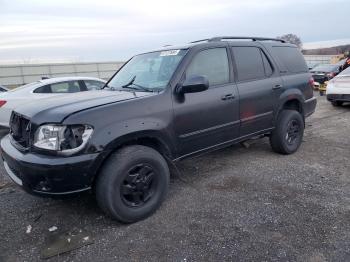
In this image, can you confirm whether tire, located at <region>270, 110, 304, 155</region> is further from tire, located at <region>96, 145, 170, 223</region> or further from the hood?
the hood

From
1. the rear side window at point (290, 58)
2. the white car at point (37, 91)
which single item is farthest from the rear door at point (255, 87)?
the white car at point (37, 91)

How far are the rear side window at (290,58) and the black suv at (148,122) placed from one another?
0.05m

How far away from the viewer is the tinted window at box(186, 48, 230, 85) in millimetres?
4191

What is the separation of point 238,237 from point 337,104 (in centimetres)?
897

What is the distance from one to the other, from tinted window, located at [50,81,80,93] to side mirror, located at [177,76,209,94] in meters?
4.80

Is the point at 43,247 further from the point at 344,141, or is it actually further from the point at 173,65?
the point at 344,141

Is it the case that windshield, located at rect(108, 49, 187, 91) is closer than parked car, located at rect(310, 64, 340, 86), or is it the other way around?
windshield, located at rect(108, 49, 187, 91)

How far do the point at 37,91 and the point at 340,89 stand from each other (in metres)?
8.31

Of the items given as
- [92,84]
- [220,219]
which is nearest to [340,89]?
[92,84]

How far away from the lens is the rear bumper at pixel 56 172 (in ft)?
10.1

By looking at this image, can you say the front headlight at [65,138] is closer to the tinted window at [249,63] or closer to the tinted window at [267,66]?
the tinted window at [249,63]

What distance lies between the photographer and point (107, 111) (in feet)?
10.9

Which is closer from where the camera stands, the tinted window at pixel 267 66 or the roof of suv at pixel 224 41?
the roof of suv at pixel 224 41

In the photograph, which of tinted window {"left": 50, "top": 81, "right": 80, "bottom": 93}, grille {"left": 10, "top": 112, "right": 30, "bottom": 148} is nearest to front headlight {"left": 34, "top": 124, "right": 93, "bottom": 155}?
grille {"left": 10, "top": 112, "right": 30, "bottom": 148}
